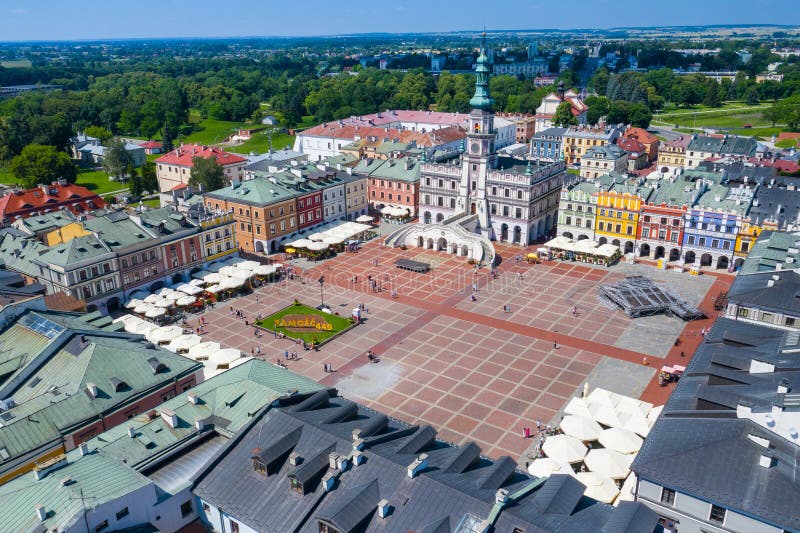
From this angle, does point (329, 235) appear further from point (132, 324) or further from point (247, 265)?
point (132, 324)

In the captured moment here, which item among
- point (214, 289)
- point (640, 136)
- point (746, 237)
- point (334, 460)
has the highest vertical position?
point (334, 460)

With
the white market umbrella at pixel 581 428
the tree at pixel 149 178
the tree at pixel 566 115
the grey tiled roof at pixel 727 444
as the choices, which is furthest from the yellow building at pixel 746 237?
the tree at pixel 149 178

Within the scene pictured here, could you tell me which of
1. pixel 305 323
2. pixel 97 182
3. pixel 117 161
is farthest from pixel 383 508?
pixel 97 182

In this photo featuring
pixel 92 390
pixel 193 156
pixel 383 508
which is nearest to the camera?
pixel 383 508

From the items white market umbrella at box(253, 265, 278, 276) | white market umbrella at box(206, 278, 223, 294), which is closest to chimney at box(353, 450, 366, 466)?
white market umbrella at box(206, 278, 223, 294)

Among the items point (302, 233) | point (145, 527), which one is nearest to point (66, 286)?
point (302, 233)
